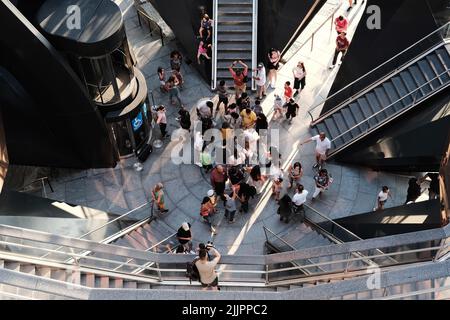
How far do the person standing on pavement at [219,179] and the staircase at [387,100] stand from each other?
13.6 ft

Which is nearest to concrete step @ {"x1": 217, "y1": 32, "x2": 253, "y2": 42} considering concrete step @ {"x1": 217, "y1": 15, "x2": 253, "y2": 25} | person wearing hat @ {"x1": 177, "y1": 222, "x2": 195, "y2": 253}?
concrete step @ {"x1": 217, "y1": 15, "x2": 253, "y2": 25}

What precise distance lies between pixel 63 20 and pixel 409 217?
11039 millimetres

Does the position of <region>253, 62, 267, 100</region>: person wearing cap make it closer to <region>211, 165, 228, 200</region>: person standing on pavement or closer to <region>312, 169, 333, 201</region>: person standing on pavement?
<region>211, 165, 228, 200</region>: person standing on pavement

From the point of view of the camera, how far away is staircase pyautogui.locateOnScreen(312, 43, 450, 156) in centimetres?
1817

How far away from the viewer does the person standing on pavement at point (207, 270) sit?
12.7 meters

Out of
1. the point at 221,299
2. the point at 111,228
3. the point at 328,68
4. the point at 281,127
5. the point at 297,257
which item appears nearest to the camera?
the point at 221,299

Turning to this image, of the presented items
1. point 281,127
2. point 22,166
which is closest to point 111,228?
point 22,166

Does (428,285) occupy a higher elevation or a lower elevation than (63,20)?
lower

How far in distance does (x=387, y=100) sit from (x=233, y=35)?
6.60 m

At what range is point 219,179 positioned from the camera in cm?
1786

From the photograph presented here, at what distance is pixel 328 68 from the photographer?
2241cm

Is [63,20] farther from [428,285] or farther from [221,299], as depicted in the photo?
[428,285]

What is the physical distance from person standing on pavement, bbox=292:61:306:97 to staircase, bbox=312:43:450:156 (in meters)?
1.66

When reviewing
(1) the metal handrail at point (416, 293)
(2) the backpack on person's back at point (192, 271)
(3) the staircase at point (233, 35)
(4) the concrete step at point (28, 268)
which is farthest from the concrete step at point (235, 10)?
(1) the metal handrail at point (416, 293)
